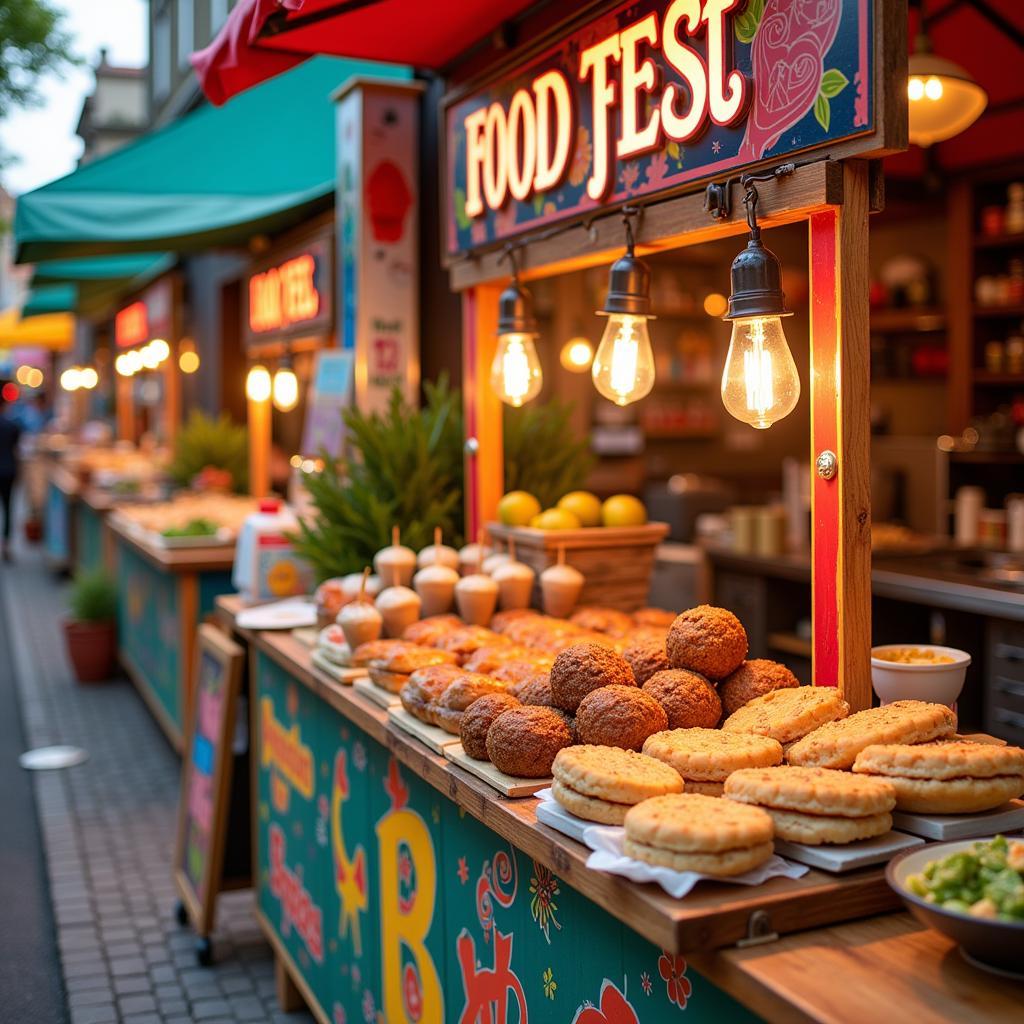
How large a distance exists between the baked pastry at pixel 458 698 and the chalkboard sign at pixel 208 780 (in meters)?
1.72

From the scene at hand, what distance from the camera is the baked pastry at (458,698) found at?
256 centimetres

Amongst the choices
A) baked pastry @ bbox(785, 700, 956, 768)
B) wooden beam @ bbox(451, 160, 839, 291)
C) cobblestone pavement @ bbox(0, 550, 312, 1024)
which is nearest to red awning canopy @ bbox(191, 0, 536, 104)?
wooden beam @ bbox(451, 160, 839, 291)

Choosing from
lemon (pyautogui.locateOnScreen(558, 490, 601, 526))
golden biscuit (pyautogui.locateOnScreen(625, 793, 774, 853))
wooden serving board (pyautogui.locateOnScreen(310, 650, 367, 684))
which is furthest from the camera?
lemon (pyautogui.locateOnScreen(558, 490, 601, 526))

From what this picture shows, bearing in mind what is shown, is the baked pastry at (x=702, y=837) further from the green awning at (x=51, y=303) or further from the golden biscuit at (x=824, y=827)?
the green awning at (x=51, y=303)

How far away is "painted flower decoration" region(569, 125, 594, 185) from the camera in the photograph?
312 centimetres

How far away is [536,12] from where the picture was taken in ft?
12.9

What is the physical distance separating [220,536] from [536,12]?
3.78m

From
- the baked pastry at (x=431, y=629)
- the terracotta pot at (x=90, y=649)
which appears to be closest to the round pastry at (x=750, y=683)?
the baked pastry at (x=431, y=629)

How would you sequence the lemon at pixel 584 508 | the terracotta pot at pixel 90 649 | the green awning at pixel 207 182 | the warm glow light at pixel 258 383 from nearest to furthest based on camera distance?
1. the lemon at pixel 584 508
2. the green awning at pixel 207 182
3. the warm glow light at pixel 258 383
4. the terracotta pot at pixel 90 649

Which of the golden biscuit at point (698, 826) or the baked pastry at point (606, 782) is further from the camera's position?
the baked pastry at point (606, 782)

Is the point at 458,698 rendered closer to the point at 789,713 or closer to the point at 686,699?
the point at 686,699

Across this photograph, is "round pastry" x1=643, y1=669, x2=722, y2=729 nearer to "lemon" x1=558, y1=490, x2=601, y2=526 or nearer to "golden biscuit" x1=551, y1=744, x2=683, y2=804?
"golden biscuit" x1=551, y1=744, x2=683, y2=804

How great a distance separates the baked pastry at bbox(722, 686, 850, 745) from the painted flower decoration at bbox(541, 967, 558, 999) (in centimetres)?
57

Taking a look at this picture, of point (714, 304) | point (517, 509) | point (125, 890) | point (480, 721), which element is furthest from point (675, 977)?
point (714, 304)
